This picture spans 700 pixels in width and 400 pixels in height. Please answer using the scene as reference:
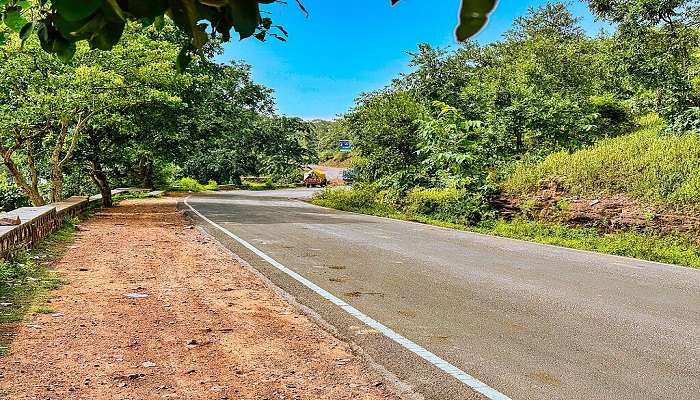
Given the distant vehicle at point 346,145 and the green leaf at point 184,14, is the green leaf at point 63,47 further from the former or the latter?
the distant vehicle at point 346,145

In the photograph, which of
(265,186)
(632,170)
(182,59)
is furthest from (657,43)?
(265,186)

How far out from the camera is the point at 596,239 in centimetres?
1410

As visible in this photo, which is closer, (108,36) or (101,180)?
(108,36)

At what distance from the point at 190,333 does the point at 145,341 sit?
0.41 m

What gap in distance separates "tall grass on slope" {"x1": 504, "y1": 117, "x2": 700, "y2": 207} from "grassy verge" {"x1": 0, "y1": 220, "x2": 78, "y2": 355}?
39.8ft

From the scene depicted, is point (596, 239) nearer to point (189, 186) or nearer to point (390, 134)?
point (390, 134)

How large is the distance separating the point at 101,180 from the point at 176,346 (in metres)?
18.1

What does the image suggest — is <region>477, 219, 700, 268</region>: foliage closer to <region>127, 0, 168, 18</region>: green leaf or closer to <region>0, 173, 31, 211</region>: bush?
<region>127, 0, 168, 18</region>: green leaf

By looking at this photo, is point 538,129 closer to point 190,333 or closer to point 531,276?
point 531,276

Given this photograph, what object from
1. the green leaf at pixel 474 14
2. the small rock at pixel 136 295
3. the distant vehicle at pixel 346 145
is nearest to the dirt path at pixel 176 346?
the small rock at pixel 136 295

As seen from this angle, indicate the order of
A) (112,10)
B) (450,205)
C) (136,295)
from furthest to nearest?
(450,205) < (136,295) < (112,10)

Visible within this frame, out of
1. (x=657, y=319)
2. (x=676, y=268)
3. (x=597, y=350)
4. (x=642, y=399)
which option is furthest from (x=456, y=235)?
(x=642, y=399)

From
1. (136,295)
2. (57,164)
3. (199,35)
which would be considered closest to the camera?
(199,35)

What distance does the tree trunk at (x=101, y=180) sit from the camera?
2095cm
